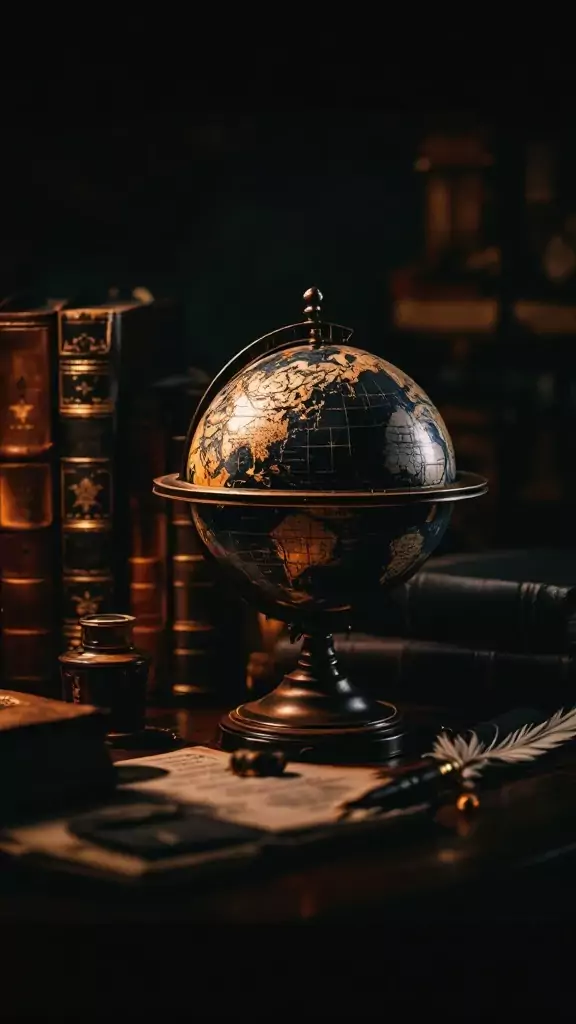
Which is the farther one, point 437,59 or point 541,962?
point 437,59

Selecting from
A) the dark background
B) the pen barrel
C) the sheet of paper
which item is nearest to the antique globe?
the sheet of paper

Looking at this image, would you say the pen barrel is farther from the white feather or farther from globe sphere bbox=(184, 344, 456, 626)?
globe sphere bbox=(184, 344, 456, 626)

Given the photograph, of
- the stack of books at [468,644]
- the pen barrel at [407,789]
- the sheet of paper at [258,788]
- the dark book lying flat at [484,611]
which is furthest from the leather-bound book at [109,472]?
the pen barrel at [407,789]

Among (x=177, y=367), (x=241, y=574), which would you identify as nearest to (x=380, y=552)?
(x=241, y=574)

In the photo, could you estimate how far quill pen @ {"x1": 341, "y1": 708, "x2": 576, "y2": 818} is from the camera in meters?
2.23

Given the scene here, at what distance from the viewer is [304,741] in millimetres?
2525

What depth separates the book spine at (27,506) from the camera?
3031 mm

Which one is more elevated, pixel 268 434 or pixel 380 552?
pixel 268 434

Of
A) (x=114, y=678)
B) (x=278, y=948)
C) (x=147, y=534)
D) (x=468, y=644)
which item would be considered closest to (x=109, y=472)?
(x=147, y=534)

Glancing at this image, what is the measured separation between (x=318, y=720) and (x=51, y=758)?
486 millimetres

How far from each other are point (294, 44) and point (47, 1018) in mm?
1916

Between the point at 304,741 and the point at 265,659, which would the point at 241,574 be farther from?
the point at 265,659

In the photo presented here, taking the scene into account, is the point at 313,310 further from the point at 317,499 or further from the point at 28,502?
the point at 28,502

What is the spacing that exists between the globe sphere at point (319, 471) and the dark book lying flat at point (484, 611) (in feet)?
0.66
